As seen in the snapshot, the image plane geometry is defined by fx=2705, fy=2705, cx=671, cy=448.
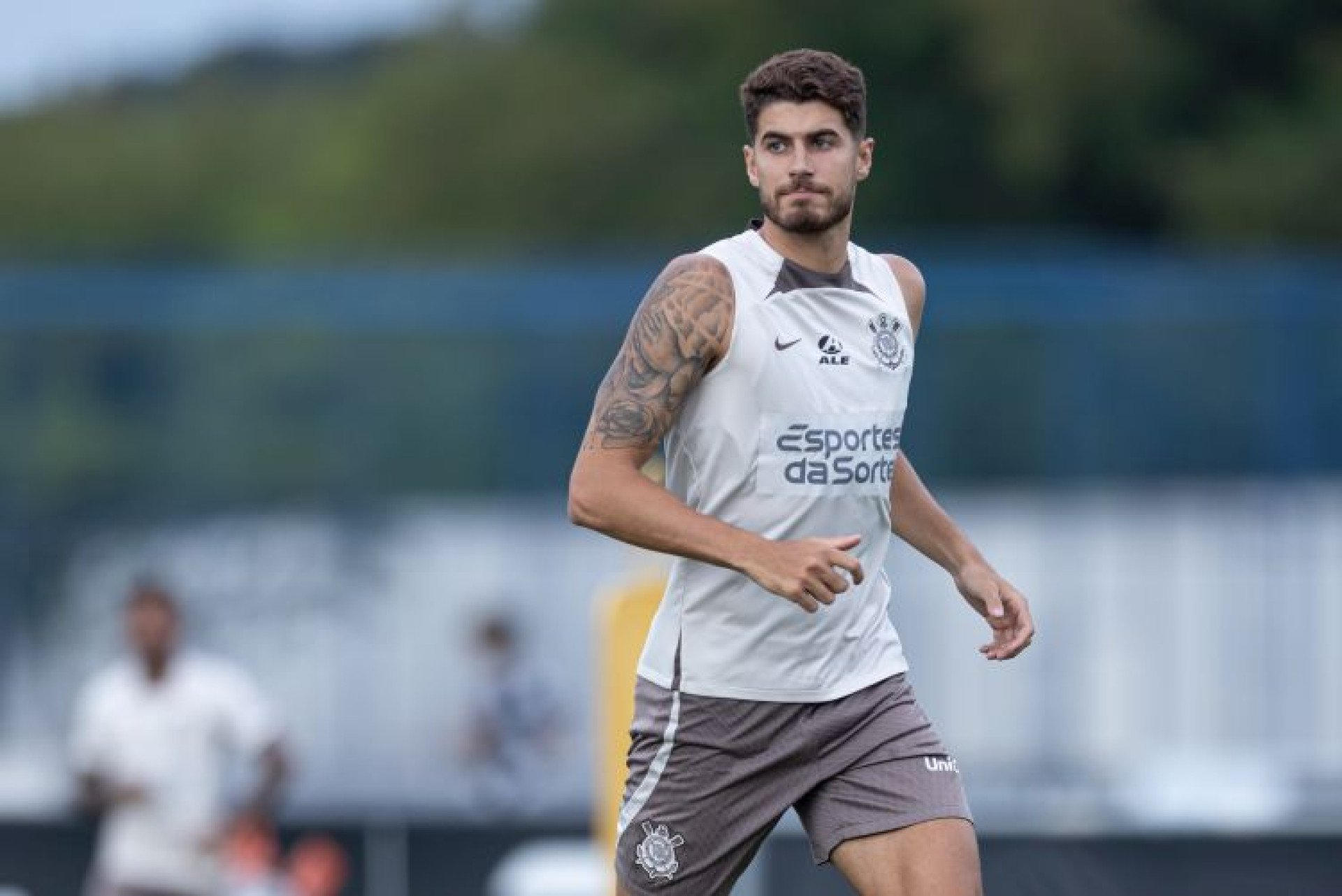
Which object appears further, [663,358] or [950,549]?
[950,549]

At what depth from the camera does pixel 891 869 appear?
5.40 m

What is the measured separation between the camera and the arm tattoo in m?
5.30

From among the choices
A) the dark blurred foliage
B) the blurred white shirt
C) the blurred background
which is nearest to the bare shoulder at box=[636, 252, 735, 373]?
the blurred white shirt

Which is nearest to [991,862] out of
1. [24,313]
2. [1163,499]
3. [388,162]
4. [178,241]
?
[1163,499]

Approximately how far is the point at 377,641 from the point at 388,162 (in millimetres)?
18840

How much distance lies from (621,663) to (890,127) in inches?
799

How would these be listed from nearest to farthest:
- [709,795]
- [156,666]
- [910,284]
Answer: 1. [709,795]
2. [910,284]
3. [156,666]

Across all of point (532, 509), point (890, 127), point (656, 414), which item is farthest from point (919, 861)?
point (890, 127)

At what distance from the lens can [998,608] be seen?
18.6 feet

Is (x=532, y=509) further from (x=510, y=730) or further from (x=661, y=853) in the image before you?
(x=661, y=853)

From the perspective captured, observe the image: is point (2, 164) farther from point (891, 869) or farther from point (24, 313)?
point (891, 869)

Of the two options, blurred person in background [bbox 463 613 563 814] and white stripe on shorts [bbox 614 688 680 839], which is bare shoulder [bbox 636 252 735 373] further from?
blurred person in background [bbox 463 613 563 814]

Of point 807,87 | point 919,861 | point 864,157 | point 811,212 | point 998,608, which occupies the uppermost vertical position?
point 807,87

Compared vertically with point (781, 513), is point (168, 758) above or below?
below
